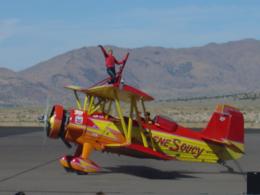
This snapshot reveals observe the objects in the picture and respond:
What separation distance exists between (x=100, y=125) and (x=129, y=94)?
1318 millimetres

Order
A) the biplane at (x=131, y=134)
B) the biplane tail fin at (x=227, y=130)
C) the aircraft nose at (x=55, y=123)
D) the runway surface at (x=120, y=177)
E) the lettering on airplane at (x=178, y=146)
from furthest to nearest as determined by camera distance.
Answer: the biplane tail fin at (x=227, y=130), the lettering on airplane at (x=178, y=146), the aircraft nose at (x=55, y=123), the biplane at (x=131, y=134), the runway surface at (x=120, y=177)

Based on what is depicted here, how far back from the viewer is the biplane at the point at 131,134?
60.6 ft

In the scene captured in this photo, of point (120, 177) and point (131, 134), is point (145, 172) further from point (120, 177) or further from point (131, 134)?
Answer: point (120, 177)

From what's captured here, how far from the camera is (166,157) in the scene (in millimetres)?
18750

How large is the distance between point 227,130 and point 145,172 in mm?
2646

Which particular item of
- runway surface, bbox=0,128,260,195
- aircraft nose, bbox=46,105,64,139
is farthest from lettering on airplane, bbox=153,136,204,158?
aircraft nose, bbox=46,105,64,139

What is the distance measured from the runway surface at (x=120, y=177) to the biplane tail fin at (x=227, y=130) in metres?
0.83

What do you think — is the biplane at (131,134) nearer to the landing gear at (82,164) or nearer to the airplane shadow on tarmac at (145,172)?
the landing gear at (82,164)

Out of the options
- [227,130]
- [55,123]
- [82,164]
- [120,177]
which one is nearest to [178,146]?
[227,130]

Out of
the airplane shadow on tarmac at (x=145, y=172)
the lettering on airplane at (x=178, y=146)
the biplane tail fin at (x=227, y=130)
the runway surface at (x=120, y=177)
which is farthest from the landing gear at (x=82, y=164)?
the biplane tail fin at (x=227, y=130)

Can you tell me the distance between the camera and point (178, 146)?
1905cm

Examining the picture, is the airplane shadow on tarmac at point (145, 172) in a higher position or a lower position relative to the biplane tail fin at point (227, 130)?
lower

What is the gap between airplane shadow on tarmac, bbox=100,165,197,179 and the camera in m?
18.5

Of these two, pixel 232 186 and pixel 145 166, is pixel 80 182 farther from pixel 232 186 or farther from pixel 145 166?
pixel 145 166
